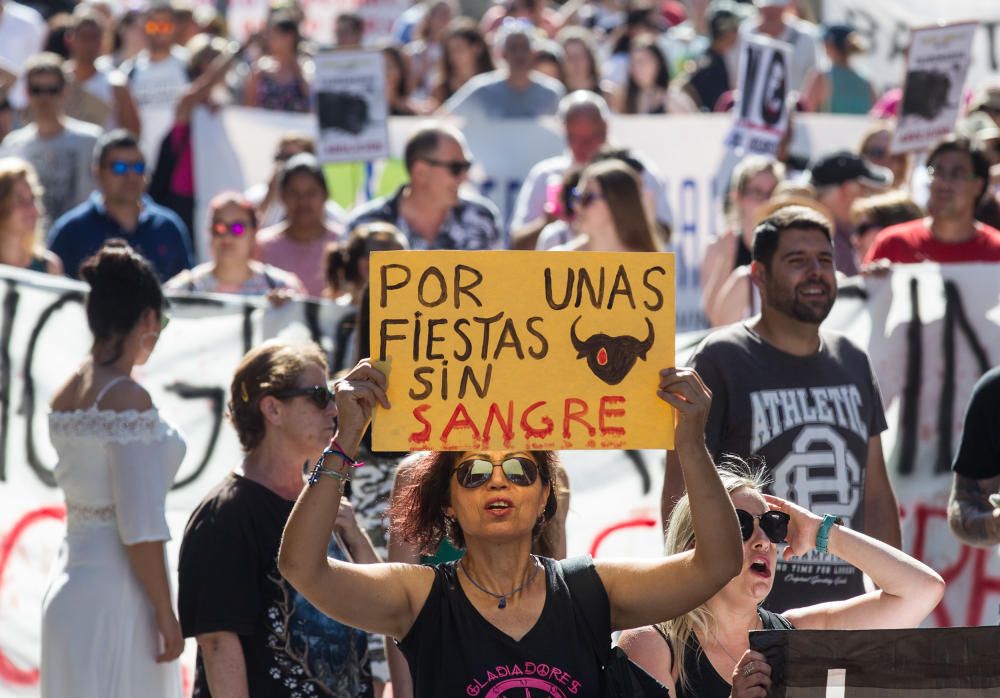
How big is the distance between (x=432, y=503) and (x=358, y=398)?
409mm

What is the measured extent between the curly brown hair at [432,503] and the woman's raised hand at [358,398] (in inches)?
11.9

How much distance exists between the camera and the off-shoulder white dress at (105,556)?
460 centimetres

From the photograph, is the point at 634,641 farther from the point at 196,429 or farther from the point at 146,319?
the point at 196,429

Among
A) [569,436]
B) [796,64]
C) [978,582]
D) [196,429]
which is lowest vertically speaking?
[978,582]

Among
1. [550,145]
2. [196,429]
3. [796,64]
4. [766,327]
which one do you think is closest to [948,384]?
[766,327]

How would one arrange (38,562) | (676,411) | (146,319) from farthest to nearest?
(38,562) < (146,319) < (676,411)

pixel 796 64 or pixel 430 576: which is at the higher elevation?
pixel 796 64

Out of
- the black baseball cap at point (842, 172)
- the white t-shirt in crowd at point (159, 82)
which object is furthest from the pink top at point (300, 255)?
the white t-shirt in crowd at point (159, 82)

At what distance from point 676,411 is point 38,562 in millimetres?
3469

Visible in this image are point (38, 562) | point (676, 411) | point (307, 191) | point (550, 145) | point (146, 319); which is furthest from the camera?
point (550, 145)

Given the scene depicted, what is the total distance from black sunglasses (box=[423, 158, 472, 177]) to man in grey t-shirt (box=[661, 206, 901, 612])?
9.87 feet

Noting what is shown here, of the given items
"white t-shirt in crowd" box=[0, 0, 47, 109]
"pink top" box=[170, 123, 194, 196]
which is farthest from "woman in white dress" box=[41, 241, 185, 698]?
"white t-shirt in crowd" box=[0, 0, 47, 109]

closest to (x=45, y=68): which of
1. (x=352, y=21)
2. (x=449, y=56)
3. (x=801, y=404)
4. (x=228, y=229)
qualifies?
(x=228, y=229)

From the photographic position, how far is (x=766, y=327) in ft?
15.9
